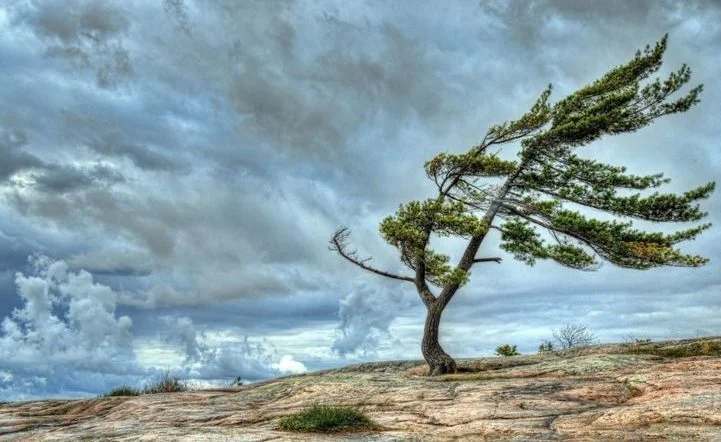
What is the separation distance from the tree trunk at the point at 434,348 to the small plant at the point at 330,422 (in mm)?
12489

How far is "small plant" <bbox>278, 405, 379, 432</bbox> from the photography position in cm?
1362

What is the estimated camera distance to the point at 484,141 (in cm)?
2873

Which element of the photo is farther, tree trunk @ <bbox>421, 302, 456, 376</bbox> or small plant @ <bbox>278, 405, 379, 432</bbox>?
tree trunk @ <bbox>421, 302, 456, 376</bbox>

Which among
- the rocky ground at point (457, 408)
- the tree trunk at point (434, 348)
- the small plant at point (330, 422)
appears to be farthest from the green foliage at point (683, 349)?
the small plant at point (330, 422)

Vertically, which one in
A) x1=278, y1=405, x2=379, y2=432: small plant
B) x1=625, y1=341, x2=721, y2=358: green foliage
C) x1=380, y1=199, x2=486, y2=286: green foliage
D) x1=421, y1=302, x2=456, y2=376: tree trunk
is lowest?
x1=278, y1=405, x2=379, y2=432: small plant

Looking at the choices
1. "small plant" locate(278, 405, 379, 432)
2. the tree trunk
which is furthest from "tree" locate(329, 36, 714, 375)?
"small plant" locate(278, 405, 379, 432)

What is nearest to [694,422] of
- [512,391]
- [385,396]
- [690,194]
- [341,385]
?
[512,391]

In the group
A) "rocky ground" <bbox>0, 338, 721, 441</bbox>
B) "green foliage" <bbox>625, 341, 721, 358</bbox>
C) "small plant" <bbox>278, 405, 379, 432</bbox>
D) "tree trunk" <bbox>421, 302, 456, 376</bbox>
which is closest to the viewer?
"rocky ground" <bbox>0, 338, 721, 441</bbox>

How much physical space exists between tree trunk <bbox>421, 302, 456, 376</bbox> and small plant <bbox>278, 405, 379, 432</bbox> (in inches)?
492

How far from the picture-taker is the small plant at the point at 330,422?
1362cm

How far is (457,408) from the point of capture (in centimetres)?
1477

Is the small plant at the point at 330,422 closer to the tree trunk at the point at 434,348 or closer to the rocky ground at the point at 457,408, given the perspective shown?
the rocky ground at the point at 457,408

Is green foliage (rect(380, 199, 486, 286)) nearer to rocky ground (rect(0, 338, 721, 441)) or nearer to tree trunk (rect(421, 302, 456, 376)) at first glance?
tree trunk (rect(421, 302, 456, 376))

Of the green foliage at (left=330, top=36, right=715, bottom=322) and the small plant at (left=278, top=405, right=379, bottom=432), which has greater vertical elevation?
the green foliage at (left=330, top=36, right=715, bottom=322)
